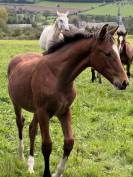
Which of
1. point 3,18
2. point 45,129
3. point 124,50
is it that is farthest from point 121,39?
point 3,18

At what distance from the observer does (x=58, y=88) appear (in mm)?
6543

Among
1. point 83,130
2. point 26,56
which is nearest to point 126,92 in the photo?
point 83,130

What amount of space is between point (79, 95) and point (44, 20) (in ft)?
167

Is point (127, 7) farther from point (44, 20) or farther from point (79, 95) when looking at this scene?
point (79, 95)

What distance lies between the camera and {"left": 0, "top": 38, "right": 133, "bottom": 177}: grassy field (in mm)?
7566

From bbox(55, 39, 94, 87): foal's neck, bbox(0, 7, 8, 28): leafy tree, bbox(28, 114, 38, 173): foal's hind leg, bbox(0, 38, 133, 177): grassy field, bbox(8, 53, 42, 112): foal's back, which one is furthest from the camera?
bbox(0, 7, 8, 28): leafy tree

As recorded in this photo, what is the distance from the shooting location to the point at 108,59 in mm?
6160

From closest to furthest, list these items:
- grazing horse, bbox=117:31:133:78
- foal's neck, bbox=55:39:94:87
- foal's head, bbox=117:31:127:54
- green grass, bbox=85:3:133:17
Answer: foal's neck, bbox=55:39:94:87 < foal's head, bbox=117:31:127:54 < grazing horse, bbox=117:31:133:78 < green grass, bbox=85:3:133:17

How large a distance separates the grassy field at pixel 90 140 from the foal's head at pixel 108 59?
6.55ft

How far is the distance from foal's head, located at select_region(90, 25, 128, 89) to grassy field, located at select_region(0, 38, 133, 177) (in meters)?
1.99

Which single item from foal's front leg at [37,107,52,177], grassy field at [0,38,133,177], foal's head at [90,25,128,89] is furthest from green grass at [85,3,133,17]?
foal's head at [90,25,128,89]

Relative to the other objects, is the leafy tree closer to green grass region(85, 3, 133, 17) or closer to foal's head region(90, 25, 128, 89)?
green grass region(85, 3, 133, 17)

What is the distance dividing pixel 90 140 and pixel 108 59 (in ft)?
11.5

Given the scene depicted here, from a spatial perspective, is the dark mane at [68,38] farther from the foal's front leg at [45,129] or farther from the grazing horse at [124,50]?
the grazing horse at [124,50]
